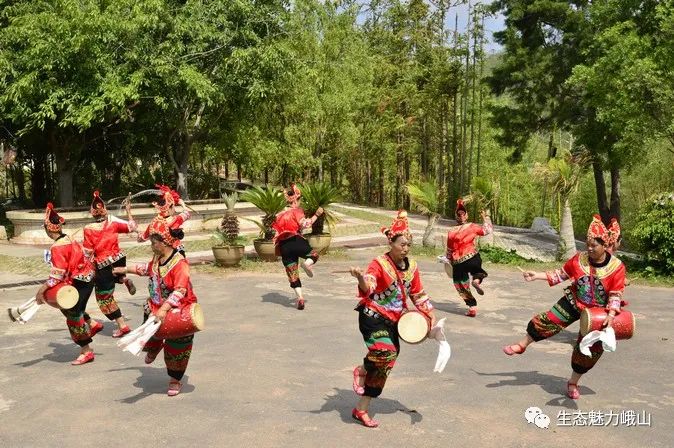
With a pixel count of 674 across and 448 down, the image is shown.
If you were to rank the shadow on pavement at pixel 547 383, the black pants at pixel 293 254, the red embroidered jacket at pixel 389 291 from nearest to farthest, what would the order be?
the red embroidered jacket at pixel 389 291 → the shadow on pavement at pixel 547 383 → the black pants at pixel 293 254

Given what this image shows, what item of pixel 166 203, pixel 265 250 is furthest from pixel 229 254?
pixel 166 203

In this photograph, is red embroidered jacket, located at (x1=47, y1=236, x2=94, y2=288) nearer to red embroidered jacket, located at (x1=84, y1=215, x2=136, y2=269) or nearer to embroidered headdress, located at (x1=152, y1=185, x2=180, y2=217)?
red embroidered jacket, located at (x1=84, y1=215, x2=136, y2=269)

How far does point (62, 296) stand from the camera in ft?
24.3

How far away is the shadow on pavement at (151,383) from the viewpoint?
6.59 metres

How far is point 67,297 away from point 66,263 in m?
0.40

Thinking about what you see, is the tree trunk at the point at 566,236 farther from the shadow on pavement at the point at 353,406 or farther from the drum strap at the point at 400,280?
the drum strap at the point at 400,280

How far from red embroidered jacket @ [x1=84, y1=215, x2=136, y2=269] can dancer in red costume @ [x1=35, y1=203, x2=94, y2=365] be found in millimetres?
997

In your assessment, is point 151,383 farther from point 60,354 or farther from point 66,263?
point 60,354

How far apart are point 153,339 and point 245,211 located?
60.7ft

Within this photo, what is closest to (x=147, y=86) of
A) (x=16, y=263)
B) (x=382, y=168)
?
(x=16, y=263)

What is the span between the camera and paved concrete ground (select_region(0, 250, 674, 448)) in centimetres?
563

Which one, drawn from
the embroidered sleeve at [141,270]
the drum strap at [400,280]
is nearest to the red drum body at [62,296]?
the embroidered sleeve at [141,270]

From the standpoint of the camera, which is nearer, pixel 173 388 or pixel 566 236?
pixel 173 388

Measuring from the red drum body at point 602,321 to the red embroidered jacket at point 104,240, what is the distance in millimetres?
5883
